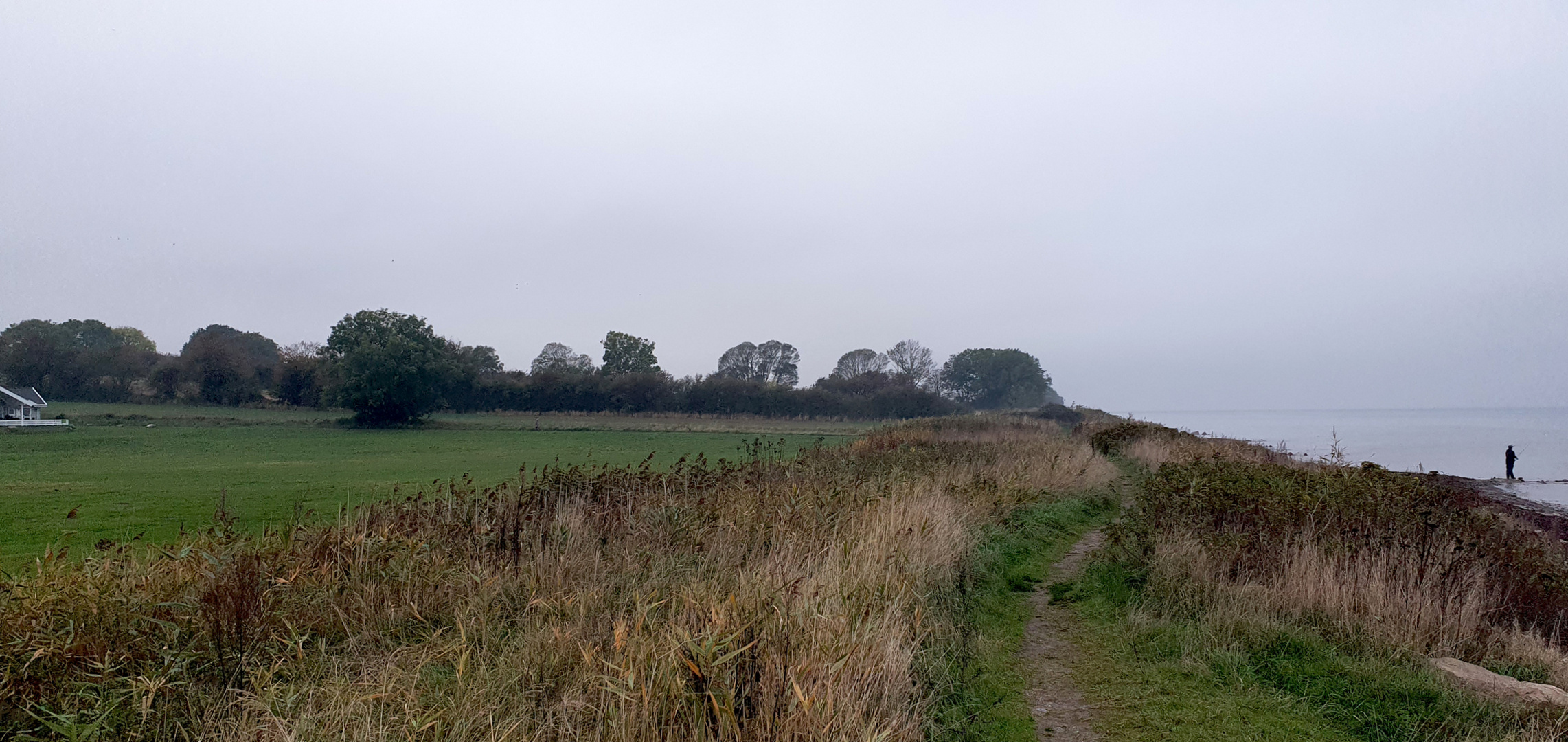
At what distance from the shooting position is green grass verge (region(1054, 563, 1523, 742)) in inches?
166

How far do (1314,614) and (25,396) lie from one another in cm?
7423

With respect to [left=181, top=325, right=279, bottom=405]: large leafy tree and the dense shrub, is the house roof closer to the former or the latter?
[left=181, top=325, right=279, bottom=405]: large leafy tree

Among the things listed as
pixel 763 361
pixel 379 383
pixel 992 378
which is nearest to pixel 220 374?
pixel 379 383

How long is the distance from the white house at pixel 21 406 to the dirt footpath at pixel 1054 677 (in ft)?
213

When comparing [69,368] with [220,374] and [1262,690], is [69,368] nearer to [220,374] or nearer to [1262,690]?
[220,374]

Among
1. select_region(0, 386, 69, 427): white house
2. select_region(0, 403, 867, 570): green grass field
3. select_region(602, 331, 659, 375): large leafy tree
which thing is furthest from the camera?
select_region(602, 331, 659, 375): large leafy tree

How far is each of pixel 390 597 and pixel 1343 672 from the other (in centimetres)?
711

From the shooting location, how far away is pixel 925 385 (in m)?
120

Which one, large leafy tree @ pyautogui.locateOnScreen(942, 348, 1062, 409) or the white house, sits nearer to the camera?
→ the white house

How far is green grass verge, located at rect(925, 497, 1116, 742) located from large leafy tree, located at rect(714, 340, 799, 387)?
10414 centimetres

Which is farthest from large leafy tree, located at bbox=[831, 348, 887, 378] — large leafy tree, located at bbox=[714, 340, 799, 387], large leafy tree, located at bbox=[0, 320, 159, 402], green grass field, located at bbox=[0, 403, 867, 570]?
large leafy tree, located at bbox=[0, 320, 159, 402]

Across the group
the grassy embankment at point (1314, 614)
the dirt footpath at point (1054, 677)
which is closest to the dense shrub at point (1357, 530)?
the grassy embankment at point (1314, 614)

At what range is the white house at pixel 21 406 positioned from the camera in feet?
158

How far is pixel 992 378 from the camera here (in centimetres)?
12762
